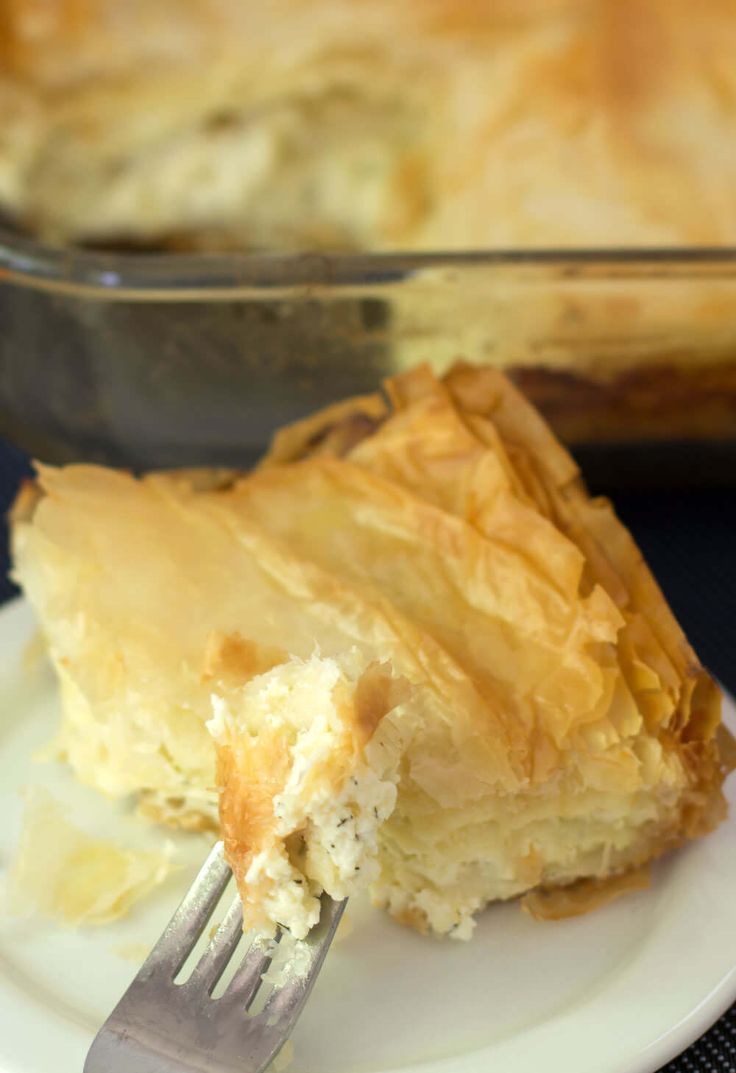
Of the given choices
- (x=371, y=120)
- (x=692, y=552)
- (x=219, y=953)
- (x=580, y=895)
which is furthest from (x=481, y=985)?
(x=371, y=120)

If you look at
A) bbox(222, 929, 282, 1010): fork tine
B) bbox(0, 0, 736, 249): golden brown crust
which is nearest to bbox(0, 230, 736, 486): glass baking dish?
bbox(0, 0, 736, 249): golden brown crust

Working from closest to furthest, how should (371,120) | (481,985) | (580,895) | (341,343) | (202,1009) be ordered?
(202,1009), (481,985), (580,895), (341,343), (371,120)

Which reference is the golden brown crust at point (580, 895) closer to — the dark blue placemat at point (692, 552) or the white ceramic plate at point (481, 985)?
the white ceramic plate at point (481, 985)

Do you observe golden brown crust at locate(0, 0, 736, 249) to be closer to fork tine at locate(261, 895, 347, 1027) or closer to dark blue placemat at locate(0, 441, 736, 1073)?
dark blue placemat at locate(0, 441, 736, 1073)

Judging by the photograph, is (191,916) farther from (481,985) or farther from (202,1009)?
(481,985)

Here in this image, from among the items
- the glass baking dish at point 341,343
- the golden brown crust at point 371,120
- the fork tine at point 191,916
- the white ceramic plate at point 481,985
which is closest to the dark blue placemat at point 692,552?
the glass baking dish at point 341,343
